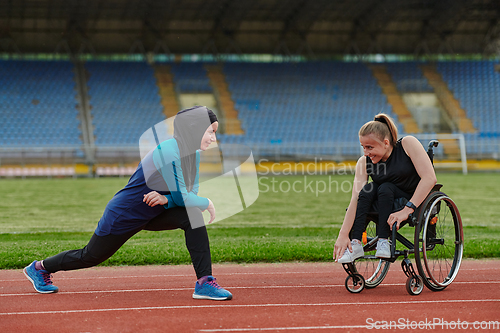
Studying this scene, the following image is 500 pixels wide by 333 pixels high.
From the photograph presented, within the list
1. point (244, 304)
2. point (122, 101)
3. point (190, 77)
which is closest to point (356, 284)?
point (244, 304)

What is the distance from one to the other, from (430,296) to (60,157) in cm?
2326

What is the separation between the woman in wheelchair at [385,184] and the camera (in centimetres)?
418

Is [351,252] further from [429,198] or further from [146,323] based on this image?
[146,323]

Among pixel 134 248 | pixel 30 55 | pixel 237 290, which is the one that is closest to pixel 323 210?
pixel 134 248

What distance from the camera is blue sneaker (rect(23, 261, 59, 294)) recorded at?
455 cm

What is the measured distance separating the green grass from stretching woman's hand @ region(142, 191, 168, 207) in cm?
248

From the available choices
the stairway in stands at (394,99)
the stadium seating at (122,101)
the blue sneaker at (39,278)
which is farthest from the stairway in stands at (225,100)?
the blue sneaker at (39,278)

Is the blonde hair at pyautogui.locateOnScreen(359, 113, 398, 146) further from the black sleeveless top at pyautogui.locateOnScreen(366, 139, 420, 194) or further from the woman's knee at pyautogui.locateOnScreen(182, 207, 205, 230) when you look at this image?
the woman's knee at pyautogui.locateOnScreen(182, 207, 205, 230)

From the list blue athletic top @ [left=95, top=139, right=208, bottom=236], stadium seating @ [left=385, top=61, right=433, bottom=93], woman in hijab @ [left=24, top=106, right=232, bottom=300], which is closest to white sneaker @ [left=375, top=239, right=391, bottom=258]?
woman in hijab @ [left=24, top=106, right=232, bottom=300]

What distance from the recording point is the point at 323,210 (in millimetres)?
12492

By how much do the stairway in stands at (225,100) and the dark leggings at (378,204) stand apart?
80.3ft

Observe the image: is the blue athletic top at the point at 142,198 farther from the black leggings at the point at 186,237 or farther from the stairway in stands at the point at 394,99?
the stairway in stands at the point at 394,99

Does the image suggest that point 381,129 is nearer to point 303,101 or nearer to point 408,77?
point 303,101

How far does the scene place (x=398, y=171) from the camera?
429 centimetres
